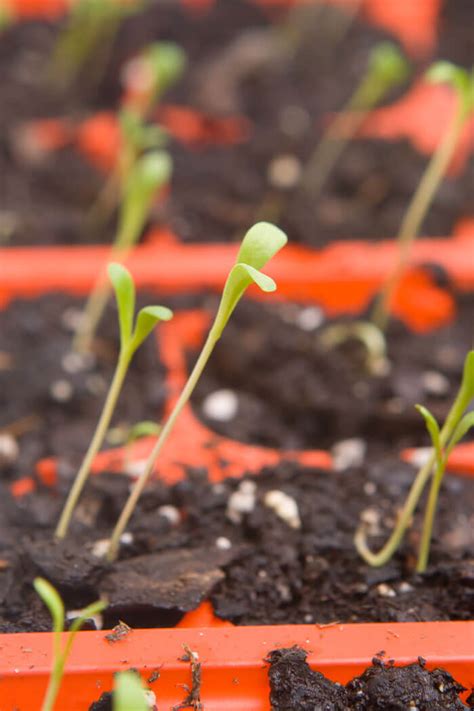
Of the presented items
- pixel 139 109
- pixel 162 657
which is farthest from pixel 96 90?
pixel 162 657

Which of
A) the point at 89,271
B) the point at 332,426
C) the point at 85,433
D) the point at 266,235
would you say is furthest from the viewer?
the point at 89,271

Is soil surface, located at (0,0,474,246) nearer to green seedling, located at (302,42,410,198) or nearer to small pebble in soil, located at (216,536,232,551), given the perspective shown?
green seedling, located at (302,42,410,198)

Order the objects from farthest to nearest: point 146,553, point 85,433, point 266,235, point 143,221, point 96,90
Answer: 1. point 96,90
2. point 143,221
3. point 85,433
4. point 146,553
5. point 266,235

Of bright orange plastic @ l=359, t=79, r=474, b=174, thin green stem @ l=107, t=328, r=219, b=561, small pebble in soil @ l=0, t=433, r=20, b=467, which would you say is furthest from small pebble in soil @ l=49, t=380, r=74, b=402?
bright orange plastic @ l=359, t=79, r=474, b=174

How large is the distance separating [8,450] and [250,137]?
3.57 ft

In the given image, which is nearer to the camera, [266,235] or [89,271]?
[266,235]

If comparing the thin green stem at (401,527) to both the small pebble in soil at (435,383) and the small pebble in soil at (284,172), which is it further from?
the small pebble in soil at (284,172)

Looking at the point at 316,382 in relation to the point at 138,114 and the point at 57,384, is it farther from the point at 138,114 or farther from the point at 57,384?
the point at 138,114

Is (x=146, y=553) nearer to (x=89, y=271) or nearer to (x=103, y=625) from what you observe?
(x=103, y=625)

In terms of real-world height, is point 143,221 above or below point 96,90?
below

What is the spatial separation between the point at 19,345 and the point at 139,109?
746mm

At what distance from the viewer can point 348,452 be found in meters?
1.18

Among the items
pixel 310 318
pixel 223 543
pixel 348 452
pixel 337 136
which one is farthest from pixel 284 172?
pixel 223 543

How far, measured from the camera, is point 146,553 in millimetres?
932
